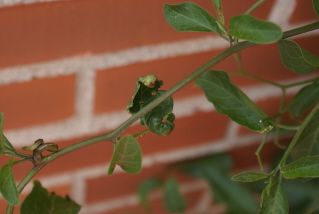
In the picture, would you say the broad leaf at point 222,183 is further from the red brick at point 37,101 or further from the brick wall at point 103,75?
the red brick at point 37,101

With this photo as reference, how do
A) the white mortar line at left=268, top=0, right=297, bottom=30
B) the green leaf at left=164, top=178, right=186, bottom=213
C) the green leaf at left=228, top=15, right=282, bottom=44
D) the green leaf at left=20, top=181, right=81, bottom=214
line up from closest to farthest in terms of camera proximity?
the green leaf at left=228, top=15, right=282, bottom=44
the green leaf at left=20, top=181, right=81, bottom=214
the white mortar line at left=268, top=0, right=297, bottom=30
the green leaf at left=164, top=178, right=186, bottom=213

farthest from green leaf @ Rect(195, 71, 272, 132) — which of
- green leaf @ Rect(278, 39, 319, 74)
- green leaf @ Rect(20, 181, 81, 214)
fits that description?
green leaf @ Rect(20, 181, 81, 214)

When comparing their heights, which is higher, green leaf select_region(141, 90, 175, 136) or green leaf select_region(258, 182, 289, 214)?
green leaf select_region(141, 90, 175, 136)

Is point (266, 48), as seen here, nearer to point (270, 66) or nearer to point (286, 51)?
point (270, 66)

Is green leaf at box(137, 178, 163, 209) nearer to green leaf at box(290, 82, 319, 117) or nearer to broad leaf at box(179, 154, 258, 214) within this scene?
broad leaf at box(179, 154, 258, 214)

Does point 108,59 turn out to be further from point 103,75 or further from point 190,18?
point 190,18

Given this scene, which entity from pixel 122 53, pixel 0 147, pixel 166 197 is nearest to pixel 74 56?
pixel 122 53
